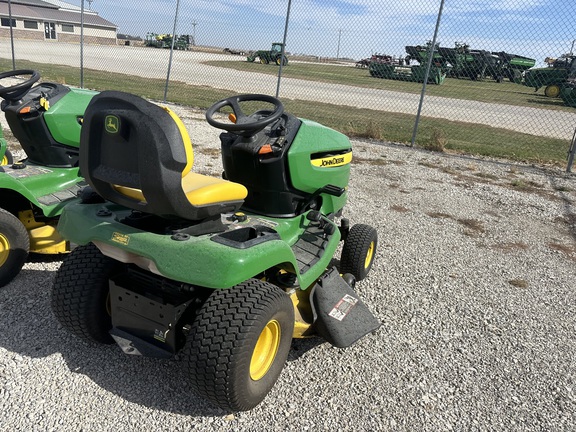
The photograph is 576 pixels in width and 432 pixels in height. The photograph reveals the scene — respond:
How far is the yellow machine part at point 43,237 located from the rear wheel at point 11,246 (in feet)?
0.64

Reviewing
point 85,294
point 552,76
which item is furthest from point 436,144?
point 552,76

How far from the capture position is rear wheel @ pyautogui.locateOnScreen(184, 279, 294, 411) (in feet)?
6.59

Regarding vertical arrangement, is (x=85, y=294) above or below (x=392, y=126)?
below

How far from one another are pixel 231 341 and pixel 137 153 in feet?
2.77

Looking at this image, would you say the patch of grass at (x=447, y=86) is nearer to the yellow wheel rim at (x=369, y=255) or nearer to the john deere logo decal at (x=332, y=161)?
the yellow wheel rim at (x=369, y=255)

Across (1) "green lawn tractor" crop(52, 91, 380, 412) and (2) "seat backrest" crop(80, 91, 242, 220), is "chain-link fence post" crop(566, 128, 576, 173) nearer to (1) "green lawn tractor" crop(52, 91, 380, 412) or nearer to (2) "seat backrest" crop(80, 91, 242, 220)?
(1) "green lawn tractor" crop(52, 91, 380, 412)

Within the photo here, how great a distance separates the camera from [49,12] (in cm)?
5703

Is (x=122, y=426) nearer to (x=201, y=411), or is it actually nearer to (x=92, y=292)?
(x=201, y=411)

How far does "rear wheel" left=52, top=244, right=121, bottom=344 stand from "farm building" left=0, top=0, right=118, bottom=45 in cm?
5477

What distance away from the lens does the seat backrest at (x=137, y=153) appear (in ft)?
6.09

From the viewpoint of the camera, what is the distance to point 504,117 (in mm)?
13391

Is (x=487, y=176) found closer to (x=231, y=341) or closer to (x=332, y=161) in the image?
(x=332, y=161)

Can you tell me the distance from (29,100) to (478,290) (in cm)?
361

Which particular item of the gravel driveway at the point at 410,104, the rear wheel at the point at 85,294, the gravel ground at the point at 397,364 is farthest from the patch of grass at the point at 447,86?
the rear wheel at the point at 85,294
